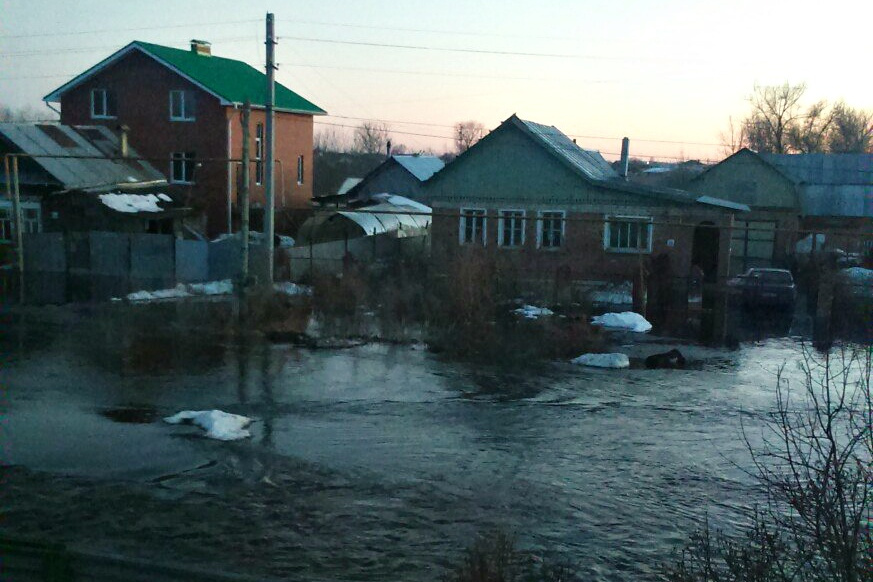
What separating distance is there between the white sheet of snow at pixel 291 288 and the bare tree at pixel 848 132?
68796mm

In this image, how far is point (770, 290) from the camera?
23625mm

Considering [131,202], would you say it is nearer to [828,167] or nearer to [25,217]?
[25,217]

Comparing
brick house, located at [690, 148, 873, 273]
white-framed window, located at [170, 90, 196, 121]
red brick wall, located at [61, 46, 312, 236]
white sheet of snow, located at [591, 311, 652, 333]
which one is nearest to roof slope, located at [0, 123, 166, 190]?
red brick wall, located at [61, 46, 312, 236]

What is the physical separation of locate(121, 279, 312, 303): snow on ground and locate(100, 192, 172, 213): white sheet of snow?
586 cm

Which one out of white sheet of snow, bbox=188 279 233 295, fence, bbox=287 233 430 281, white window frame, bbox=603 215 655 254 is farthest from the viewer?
white window frame, bbox=603 215 655 254

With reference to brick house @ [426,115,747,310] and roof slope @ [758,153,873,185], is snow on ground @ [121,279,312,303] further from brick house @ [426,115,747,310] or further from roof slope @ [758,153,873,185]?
roof slope @ [758,153,873,185]

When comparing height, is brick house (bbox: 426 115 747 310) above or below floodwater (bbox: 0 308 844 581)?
above

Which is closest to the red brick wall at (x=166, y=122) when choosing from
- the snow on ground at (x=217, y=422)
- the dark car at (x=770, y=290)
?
the dark car at (x=770, y=290)

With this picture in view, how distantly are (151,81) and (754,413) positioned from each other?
29.9 metres

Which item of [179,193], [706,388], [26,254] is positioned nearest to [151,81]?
[179,193]

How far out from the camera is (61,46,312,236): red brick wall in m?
34.0

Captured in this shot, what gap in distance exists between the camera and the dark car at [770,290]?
23547 mm

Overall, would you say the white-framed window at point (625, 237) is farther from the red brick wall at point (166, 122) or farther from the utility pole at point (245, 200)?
the red brick wall at point (166, 122)

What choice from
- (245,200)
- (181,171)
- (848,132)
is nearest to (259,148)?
(181,171)
